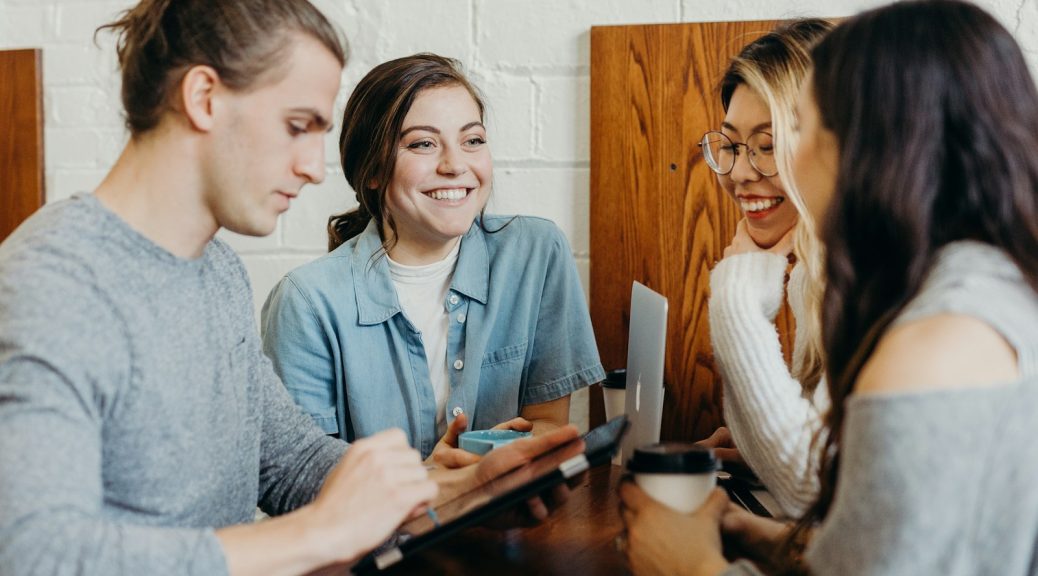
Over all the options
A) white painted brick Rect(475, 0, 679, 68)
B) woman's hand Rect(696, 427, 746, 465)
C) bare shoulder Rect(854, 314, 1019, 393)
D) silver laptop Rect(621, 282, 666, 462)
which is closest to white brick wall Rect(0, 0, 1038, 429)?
white painted brick Rect(475, 0, 679, 68)

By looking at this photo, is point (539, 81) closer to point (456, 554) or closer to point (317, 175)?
point (317, 175)

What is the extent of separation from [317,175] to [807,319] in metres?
0.73

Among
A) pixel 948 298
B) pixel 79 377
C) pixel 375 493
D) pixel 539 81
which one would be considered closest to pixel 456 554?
pixel 375 493

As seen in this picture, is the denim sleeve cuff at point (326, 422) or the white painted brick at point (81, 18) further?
the white painted brick at point (81, 18)

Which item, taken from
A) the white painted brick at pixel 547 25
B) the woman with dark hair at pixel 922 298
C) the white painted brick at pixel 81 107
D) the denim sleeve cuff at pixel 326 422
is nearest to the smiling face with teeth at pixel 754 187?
the white painted brick at pixel 547 25

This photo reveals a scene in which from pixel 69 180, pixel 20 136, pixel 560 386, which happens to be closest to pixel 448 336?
pixel 560 386

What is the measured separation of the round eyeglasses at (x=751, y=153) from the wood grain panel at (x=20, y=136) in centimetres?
142

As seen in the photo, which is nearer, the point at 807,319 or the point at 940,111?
the point at 940,111

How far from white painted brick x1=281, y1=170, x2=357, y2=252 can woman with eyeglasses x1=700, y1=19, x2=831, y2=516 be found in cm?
77

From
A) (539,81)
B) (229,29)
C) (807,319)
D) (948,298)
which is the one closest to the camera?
(948,298)

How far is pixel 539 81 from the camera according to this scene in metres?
1.93

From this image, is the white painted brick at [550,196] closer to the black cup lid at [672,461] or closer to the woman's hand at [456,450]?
the woman's hand at [456,450]

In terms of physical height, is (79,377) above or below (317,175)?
below

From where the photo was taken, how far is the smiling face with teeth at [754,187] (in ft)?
4.95
